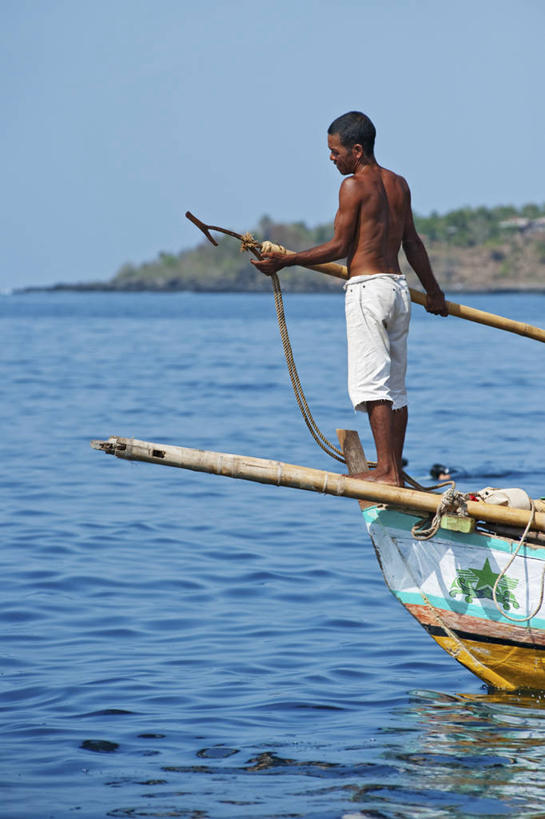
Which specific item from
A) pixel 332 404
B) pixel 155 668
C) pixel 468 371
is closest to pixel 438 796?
pixel 155 668

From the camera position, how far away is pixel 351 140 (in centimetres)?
681

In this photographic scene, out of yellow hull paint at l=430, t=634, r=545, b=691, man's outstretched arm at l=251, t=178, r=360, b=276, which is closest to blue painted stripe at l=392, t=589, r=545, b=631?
yellow hull paint at l=430, t=634, r=545, b=691

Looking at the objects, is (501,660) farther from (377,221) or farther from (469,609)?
(377,221)

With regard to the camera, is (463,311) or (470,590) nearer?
(470,590)

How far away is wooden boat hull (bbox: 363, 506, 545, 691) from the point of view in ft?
23.2

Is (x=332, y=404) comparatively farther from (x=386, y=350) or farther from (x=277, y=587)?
(x=386, y=350)

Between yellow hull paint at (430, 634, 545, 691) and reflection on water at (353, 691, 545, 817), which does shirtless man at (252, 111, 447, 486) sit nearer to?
yellow hull paint at (430, 634, 545, 691)

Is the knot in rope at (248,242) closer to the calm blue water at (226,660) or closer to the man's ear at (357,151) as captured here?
the man's ear at (357,151)

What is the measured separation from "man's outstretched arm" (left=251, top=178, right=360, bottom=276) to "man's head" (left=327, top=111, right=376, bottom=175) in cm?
12

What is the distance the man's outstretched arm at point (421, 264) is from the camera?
719cm

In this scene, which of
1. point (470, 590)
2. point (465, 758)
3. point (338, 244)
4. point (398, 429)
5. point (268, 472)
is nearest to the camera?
point (268, 472)

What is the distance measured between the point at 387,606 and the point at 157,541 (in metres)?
3.24

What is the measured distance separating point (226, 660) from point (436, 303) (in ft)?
9.96

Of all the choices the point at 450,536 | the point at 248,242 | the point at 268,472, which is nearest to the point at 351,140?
the point at 248,242
